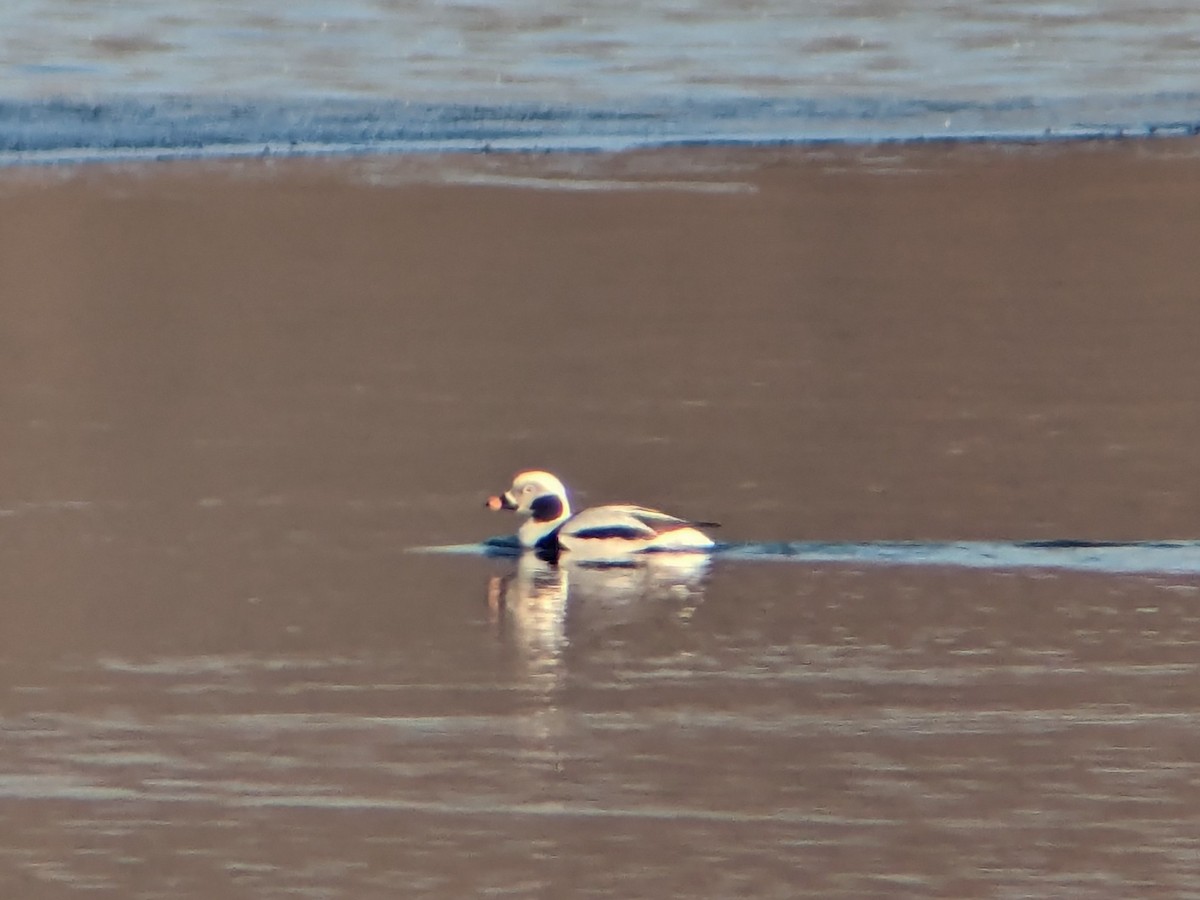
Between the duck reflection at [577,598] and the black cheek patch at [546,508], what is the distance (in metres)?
0.17

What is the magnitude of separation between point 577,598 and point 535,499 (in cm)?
68

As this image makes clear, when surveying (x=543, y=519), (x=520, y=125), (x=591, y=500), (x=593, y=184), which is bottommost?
(x=543, y=519)

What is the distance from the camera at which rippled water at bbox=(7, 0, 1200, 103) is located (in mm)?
20828

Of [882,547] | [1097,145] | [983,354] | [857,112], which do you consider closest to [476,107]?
[857,112]

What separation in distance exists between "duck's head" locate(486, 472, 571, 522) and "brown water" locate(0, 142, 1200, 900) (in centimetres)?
19

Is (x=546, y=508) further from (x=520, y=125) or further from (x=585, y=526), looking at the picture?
(x=520, y=125)

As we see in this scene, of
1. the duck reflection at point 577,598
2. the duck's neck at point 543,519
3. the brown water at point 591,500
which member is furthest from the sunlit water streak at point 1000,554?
the duck's neck at point 543,519

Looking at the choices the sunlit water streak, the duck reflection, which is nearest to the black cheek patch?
the duck reflection

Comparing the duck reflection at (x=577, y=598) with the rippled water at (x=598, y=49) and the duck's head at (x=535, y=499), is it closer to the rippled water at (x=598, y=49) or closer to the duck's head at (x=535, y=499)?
the duck's head at (x=535, y=499)

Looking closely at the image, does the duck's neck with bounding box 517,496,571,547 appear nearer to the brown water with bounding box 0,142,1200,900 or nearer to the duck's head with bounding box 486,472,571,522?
the duck's head with bounding box 486,472,571,522

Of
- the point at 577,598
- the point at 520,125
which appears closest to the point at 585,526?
the point at 577,598

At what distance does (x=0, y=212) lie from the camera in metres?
16.3

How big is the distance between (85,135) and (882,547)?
34.6 ft

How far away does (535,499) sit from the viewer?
992 cm
